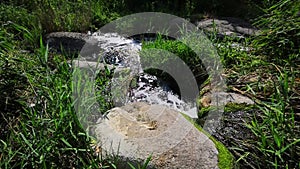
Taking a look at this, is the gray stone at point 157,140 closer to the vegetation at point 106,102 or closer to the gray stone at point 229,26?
the vegetation at point 106,102

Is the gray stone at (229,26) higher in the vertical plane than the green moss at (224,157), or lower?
higher

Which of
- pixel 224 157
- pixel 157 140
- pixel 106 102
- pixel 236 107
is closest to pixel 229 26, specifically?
pixel 236 107

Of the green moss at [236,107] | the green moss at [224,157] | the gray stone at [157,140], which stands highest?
the green moss at [236,107]

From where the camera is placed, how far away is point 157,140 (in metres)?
2.31

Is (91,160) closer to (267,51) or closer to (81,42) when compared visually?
(267,51)

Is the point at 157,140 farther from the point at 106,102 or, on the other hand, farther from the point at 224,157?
the point at 106,102

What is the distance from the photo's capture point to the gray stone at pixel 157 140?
2.23m

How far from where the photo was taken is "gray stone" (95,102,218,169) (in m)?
2.23

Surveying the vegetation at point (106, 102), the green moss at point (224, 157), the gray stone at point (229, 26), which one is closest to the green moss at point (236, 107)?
the vegetation at point (106, 102)

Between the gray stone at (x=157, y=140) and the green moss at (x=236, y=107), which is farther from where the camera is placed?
the green moss at (x=236, y=107)

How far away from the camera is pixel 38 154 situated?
2154 mm

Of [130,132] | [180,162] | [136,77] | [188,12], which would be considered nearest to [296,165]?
[180,162]

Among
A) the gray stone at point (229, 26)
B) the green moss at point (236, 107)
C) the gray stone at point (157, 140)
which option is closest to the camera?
the gray stone at point (157, 140)

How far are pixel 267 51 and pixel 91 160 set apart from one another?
7.71 feet
